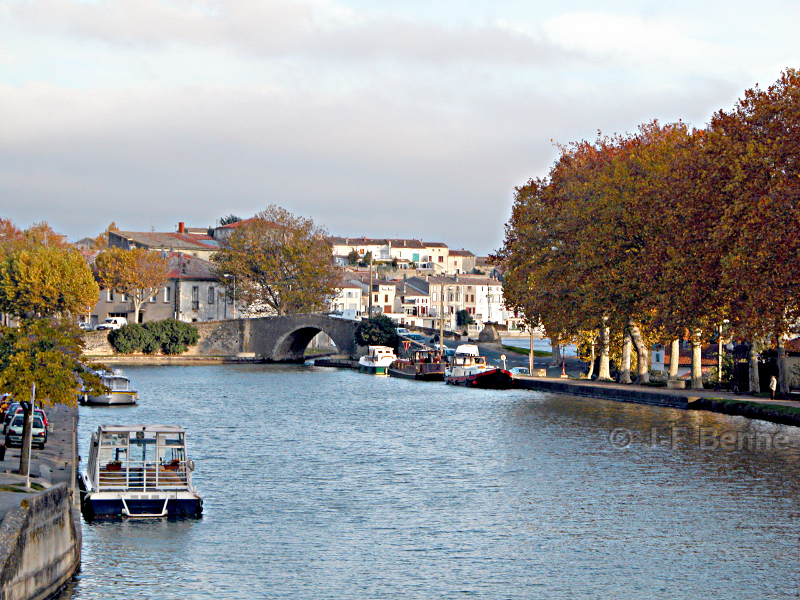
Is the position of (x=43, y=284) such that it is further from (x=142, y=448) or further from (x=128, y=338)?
(x=142, y=448)

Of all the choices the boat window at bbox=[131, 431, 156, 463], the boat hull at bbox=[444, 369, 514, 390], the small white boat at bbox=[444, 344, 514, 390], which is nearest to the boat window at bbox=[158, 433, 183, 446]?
the boat window at bbox=[131, 431, 156, 463]

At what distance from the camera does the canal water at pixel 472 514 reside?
2489 centimetres

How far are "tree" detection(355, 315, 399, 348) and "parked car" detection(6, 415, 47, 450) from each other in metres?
74.6

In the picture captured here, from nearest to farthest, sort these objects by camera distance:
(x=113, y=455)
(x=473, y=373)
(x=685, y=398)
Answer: (x=113, y=455), (x=685, y=398), (x=473, y=373)

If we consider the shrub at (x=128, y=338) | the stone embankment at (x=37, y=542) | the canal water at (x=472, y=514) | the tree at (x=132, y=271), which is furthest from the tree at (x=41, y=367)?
the tree at (x=132, y=271)

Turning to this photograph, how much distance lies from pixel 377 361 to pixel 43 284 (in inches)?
1343

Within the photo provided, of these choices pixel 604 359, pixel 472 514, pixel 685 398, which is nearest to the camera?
pixel 472 514

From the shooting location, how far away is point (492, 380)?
85.1 meters

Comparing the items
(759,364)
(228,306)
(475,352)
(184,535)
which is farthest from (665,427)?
(228,306)

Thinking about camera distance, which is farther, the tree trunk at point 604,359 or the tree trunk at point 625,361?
the tree trunk at point 604,359

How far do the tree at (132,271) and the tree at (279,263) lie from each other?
743 cm

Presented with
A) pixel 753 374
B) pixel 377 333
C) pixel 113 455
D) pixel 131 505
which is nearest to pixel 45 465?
pixel 113 455

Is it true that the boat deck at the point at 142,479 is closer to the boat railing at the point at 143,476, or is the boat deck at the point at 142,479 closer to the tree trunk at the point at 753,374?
the boat railing at the point at 143,476

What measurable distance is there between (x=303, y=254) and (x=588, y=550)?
98478mm
